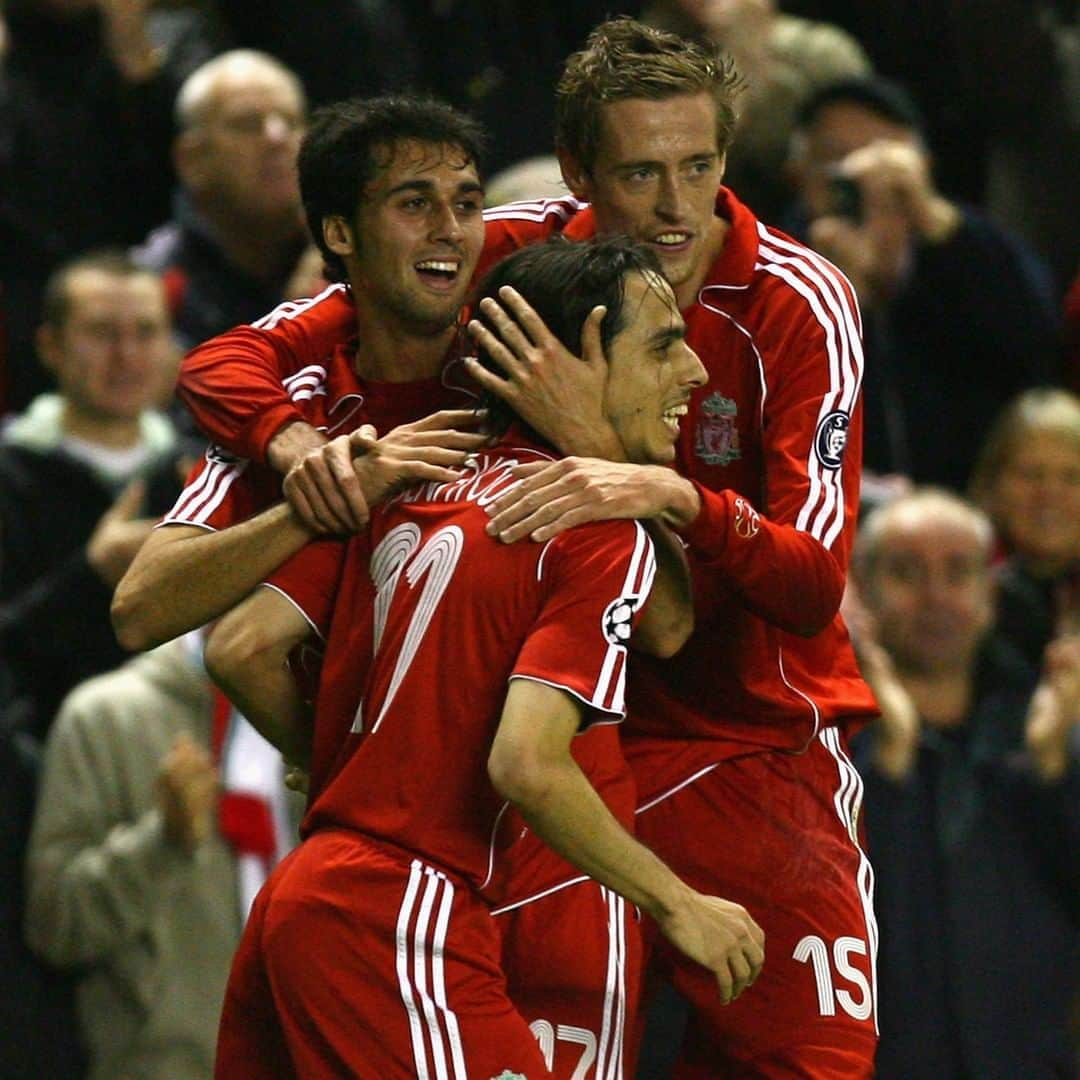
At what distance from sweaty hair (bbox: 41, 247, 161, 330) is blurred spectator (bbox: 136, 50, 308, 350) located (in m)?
0.30

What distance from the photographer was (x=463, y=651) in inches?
148

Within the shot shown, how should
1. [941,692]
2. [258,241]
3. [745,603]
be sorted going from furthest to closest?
[258,241], [941,692], [745,603]

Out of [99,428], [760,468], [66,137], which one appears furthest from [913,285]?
[760,468]

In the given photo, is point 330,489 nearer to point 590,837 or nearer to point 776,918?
point 590,837

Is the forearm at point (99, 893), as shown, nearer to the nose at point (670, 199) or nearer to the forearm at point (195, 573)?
the forearm at point (195, 573)

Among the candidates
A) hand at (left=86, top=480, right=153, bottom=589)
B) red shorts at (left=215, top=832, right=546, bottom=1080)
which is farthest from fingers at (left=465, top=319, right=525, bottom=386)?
hand at (left=86, top=480, right=153, bottom=589)

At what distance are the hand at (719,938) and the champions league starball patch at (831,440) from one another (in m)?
0.78

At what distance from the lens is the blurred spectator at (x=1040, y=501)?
7129 mm

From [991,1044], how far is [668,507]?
258cm

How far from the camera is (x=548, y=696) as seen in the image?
3615 mm

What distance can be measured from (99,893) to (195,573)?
2.05 m

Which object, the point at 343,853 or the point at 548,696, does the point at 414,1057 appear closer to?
the point at 343,853

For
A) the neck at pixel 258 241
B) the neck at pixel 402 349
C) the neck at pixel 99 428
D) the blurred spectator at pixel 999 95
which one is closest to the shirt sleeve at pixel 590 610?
the neck at pixel 402 349

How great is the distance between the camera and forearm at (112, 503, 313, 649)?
4039 mm
